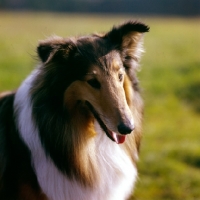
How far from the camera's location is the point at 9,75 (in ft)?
37.3

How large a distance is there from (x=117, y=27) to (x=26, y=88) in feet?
3.13

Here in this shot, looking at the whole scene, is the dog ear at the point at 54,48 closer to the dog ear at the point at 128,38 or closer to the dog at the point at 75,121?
the dog at the point at 75,121

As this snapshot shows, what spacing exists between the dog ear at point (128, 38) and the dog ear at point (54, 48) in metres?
0.38

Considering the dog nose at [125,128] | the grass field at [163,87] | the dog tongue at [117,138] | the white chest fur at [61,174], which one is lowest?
the grass field at [163,87]

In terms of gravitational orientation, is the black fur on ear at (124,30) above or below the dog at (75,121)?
above

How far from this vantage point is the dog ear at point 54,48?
11.2ft

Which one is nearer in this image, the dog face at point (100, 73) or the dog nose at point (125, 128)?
the dog nose at point (125, 128)

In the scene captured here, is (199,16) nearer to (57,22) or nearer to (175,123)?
(57,22)

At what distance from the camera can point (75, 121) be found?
3.72 metres

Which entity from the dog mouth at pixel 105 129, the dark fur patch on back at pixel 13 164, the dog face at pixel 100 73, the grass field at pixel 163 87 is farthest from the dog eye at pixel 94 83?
the dark fur patch on back at pixel 13 164

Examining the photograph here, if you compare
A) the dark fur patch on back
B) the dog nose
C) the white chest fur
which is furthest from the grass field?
the dog nose

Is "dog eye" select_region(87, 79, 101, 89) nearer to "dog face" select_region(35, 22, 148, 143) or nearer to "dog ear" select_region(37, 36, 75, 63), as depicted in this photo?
"dog face" select_region(35, 22, 148, 143)

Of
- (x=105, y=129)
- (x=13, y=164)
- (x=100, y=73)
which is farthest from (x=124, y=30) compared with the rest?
(x=13, y=164)

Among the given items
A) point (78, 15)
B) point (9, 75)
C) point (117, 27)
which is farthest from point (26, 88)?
point (78, 15)
